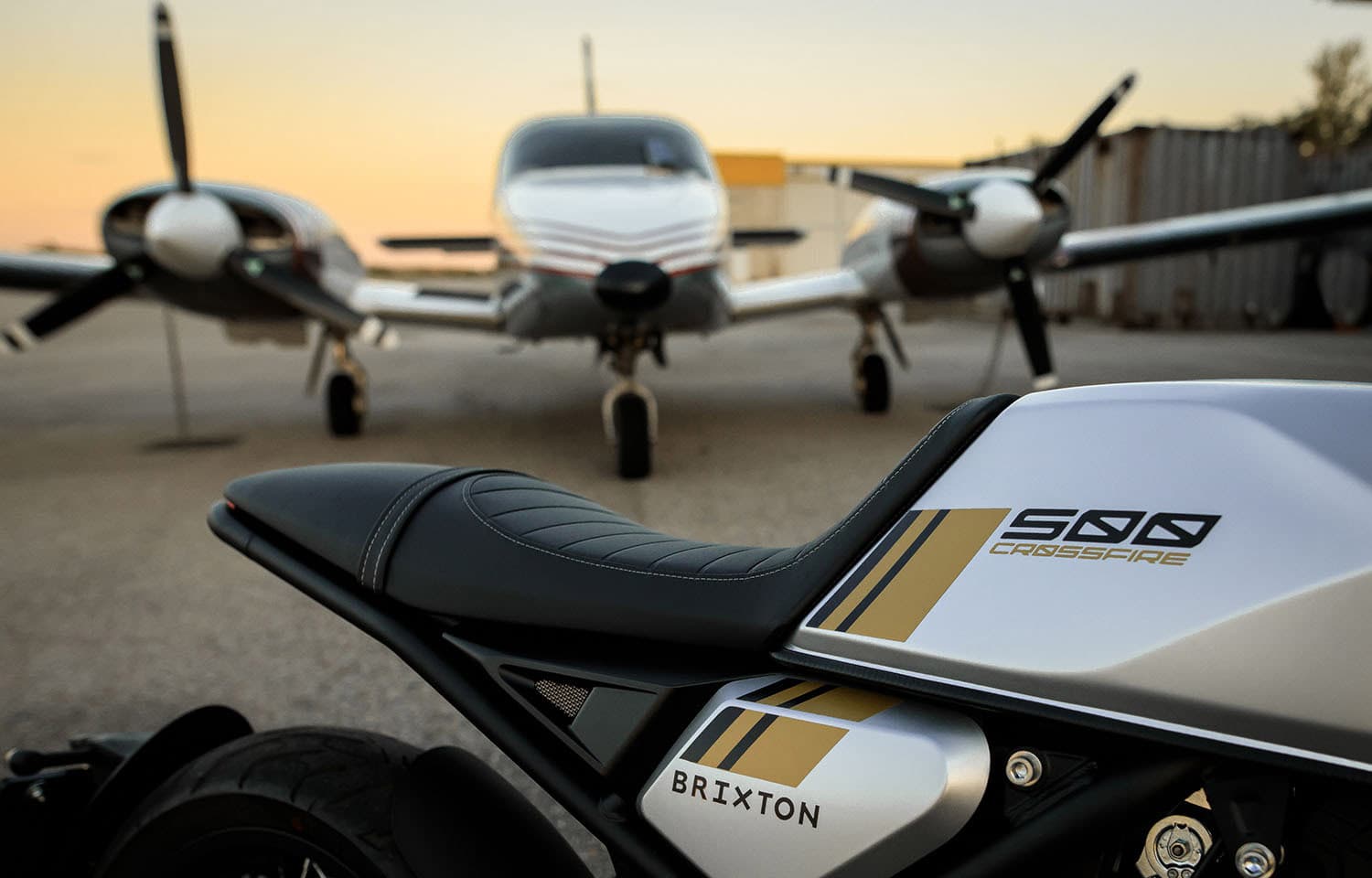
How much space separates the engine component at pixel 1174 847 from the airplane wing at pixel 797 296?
6.61 meters

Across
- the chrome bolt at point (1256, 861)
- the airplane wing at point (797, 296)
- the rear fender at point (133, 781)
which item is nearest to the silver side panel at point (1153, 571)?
the chrome bolt at point (1256, 861)

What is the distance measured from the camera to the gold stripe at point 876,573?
102cm

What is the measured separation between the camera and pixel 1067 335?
13.8m

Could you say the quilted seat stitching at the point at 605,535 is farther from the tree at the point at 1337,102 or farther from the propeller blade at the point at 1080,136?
the tree at the point at 1337,102

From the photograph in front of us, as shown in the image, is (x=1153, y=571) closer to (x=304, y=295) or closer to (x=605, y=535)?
(x=605, y=535)

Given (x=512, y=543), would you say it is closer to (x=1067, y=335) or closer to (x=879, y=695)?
(x=879, y=695)

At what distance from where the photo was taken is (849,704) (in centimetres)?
100

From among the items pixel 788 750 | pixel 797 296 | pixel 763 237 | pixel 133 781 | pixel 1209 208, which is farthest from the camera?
pixel 1209 208

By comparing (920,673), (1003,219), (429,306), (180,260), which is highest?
(1003,219)

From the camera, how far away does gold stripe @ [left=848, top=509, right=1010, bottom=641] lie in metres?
0.98

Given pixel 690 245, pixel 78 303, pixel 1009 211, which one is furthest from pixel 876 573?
pixel 78 303

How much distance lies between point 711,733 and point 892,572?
0.28 m

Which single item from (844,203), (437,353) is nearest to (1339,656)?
(437,353)

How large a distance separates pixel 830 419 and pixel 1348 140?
133 ft
